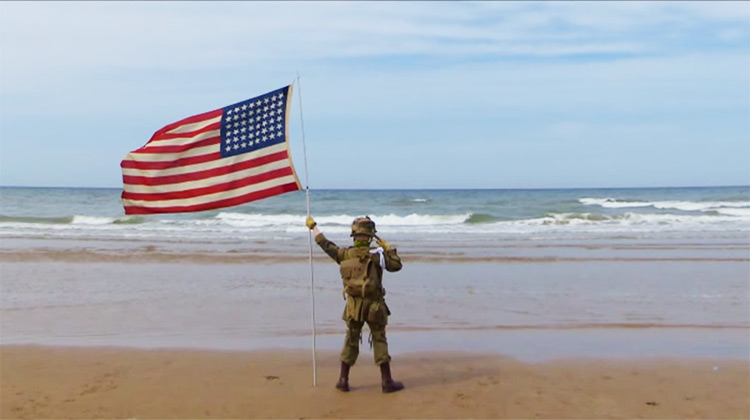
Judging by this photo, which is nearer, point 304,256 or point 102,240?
point 304,256

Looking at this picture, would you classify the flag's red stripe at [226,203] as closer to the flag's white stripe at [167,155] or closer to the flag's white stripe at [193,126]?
the flag's white stripe at [167,155]

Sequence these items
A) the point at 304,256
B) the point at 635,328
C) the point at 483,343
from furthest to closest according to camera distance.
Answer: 1. the point at 304,256
2. the point at 635,328
3. the point at 483,343

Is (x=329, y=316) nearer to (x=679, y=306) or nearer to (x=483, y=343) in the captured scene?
(x=483, y=343)

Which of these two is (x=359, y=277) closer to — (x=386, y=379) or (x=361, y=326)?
(x=361, y=326)

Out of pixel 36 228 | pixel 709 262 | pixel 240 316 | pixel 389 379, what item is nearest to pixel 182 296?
pixel 240 316

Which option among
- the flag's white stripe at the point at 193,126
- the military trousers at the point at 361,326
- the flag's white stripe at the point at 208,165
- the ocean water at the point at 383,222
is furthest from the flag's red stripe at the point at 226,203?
the ocean water at the point at 383,222

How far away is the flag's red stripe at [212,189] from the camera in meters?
6.88

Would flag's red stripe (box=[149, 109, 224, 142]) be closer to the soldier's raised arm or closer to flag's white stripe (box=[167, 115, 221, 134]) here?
flag's white stripe (box=[167, 115, 221, 134])

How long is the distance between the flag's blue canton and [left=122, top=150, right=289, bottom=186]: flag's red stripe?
114 mm

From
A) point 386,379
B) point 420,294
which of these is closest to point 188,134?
point 386,379

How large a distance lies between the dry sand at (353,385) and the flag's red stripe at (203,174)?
1.81m

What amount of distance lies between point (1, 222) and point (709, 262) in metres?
27.9

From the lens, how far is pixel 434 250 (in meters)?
18.4

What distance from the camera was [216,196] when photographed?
6.97m
